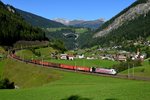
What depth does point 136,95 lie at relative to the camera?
3988 cm

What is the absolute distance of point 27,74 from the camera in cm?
12400

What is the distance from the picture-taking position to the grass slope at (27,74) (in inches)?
4190

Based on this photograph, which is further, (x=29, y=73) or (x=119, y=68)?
(x=119, y=68)

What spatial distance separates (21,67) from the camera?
142625mm

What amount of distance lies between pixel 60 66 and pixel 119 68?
110 feet

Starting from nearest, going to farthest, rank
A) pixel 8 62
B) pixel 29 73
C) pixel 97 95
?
pixel 97 95 → pixel 29 73 → pixel 8 62

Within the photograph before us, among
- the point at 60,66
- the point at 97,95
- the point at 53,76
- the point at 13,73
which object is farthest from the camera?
the point at 60,66

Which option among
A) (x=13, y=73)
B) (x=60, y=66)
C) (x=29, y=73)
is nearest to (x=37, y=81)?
(x=29, y=73)

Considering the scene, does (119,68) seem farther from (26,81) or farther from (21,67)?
(26,81)

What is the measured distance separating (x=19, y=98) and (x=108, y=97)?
→ 45.0 feet

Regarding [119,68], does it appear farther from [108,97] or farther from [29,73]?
[108,97]

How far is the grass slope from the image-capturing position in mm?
106438

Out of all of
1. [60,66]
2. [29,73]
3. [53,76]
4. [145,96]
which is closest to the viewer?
[145,96]

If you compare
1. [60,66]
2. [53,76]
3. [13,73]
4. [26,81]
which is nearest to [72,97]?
[53,76]
